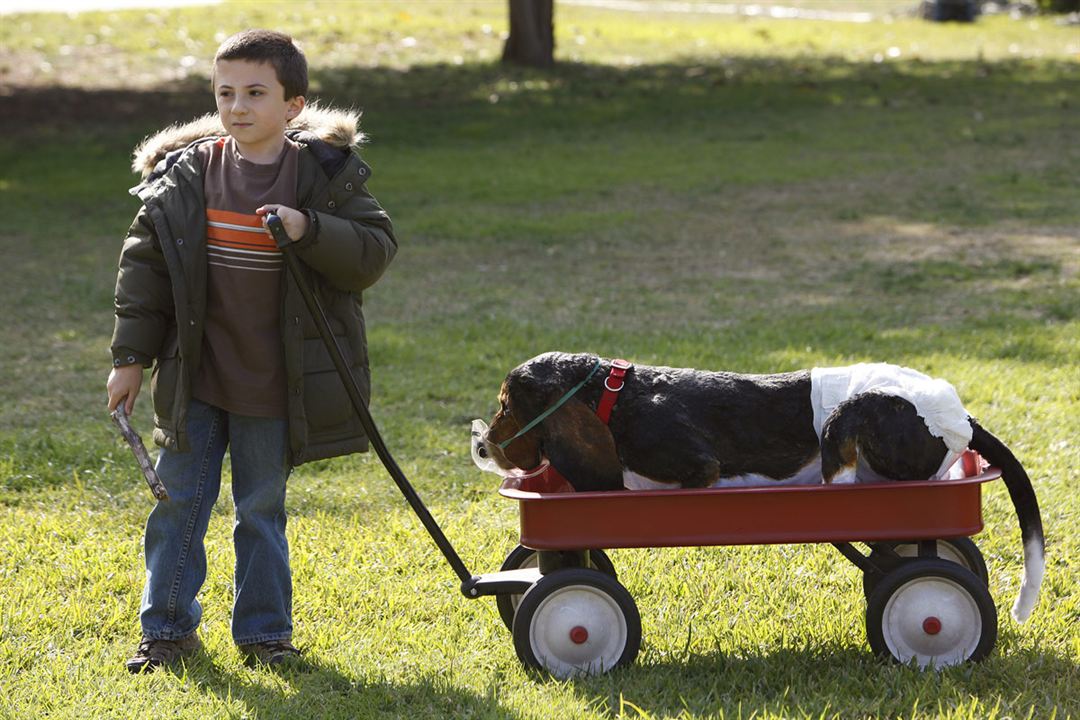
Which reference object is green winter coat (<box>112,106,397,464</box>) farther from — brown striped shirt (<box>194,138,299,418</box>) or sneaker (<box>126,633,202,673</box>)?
sneaker (<box>126,633,202,673</box>)

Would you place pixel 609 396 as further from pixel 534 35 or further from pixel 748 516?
pixel 534 35

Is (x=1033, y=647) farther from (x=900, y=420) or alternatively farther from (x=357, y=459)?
(x=357, y=459)

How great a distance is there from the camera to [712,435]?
139 inches

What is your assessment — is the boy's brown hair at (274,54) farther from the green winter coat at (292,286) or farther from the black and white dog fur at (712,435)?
the black and white dog fur at (712,435)

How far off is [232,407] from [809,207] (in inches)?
333

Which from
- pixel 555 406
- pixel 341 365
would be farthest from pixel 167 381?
pixel 555 406

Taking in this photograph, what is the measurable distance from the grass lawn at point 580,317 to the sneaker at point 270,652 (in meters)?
0.05

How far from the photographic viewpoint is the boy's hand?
11.1 feet

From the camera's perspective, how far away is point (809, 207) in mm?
11469

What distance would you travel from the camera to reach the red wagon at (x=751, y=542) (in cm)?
340

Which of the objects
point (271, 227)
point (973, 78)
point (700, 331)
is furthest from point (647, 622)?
point (973, 78)

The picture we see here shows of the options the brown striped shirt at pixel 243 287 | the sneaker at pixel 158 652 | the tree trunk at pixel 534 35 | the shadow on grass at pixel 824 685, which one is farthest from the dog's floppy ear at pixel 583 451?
the tree trunk at pixel 534 35

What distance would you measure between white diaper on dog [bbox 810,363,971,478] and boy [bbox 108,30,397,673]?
1154 mm

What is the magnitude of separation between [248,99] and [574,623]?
1.52 m
